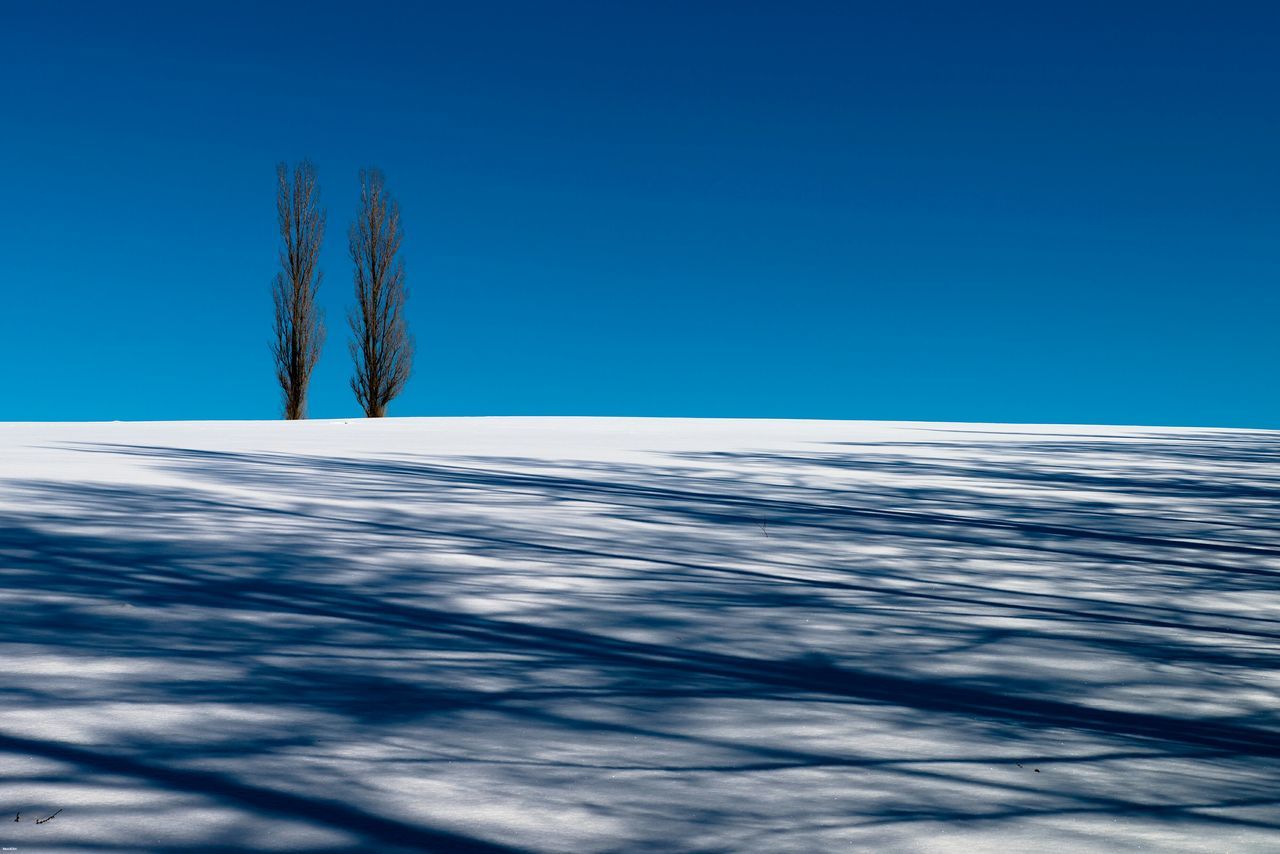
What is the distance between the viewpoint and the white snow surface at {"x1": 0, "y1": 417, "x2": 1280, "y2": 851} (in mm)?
1328

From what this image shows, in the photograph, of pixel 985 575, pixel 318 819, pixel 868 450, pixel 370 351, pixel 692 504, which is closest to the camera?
pixel 318 819

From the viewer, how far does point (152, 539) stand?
10.1ft

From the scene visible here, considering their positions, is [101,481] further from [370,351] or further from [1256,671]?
[370,351]

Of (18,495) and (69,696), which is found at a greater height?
(18,495)

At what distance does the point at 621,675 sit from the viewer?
1.95m

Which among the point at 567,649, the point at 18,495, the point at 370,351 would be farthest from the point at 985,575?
the point at 370,351

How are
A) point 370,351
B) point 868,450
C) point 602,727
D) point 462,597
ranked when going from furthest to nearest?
point 370,351, point 868,450, point 462,597, point 602,727

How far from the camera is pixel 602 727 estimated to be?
1649 mm

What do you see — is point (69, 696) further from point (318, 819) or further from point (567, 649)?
point (567, 649)

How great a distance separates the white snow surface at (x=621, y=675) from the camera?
1328 mm

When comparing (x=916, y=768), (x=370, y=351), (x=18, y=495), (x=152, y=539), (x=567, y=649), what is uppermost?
(x=370, y=351)

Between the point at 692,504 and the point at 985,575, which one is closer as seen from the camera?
the point at 985,575

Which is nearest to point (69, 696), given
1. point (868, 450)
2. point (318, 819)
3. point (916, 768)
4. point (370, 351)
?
point (318, 819)

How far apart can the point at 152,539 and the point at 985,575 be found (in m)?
2.44
